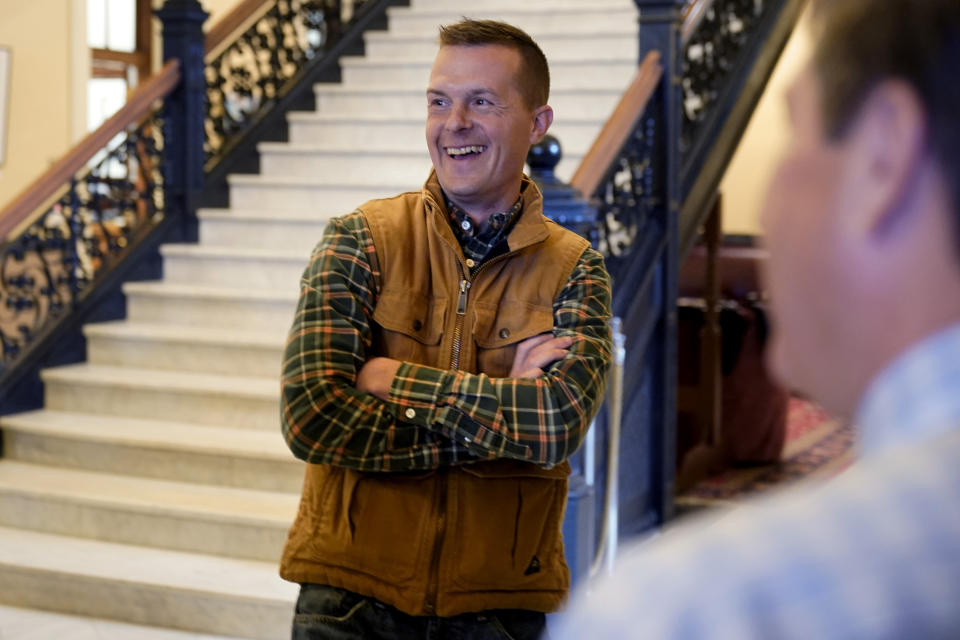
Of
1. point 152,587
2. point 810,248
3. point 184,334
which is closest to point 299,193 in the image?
point 184,334

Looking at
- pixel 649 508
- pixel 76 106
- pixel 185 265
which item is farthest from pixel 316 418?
pixel 76 106

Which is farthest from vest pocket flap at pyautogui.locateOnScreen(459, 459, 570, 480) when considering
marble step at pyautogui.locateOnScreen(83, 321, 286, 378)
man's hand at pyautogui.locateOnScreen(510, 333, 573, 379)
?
marble step at pyautogui.locateOnScreen(83, 321, 286, 378)

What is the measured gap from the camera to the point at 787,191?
486 mm

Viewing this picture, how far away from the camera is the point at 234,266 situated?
5.93 m

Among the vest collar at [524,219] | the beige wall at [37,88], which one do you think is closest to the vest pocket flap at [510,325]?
the vest collar at [524,219]

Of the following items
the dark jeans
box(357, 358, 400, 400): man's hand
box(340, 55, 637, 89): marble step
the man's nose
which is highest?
box(340, 55, 637, 89): marble step

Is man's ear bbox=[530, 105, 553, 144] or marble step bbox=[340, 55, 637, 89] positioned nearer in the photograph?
man's ear bbox=[530, 105, 553, 144]

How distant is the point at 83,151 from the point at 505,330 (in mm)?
4170

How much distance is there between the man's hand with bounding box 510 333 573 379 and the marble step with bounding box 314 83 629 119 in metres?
4.29

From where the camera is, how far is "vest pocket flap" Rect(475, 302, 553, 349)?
197 cm

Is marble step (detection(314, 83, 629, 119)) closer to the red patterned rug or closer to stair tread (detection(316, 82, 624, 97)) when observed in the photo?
stair tread (detection(316, 82, 624, 97))

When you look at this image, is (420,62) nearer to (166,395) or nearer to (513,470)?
(166,395)

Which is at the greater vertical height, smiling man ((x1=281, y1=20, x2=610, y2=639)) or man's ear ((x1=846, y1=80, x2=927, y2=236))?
man's ear ((x1=846, y1=80, x2=927, y2=236))

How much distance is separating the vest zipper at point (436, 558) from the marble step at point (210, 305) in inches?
145
